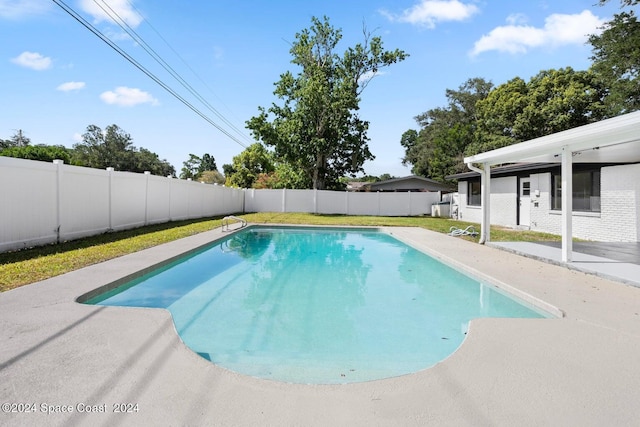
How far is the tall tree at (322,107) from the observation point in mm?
21484

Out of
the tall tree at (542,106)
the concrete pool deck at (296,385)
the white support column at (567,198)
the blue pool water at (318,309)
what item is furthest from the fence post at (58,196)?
the tall tree at (542,106)

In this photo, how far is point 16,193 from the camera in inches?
267

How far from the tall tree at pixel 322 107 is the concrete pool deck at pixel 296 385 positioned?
18.8m

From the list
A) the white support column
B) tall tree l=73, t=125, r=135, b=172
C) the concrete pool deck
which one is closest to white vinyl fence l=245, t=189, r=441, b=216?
the white support column

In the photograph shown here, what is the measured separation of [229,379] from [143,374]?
60 centimetres

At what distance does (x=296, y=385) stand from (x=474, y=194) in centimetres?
1734

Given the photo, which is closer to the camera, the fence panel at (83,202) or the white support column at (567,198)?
the white support column at (567,198)

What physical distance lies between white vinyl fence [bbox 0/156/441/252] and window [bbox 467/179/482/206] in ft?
43.5

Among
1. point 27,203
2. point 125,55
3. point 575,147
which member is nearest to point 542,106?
point 575,147

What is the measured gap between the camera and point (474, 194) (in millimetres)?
17672

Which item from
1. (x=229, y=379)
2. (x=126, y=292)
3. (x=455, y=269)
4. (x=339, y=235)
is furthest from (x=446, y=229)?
(x=229, y=379)

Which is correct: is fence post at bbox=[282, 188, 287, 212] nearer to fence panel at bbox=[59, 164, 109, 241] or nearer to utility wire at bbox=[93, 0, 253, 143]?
utility wire at bbox=[93, 0, 253, 143]

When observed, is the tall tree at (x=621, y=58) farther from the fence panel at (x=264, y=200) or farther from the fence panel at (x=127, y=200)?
the fence panel at (x=127, y=200)

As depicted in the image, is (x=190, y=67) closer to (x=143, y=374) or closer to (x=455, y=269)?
(x=455, y=269)
